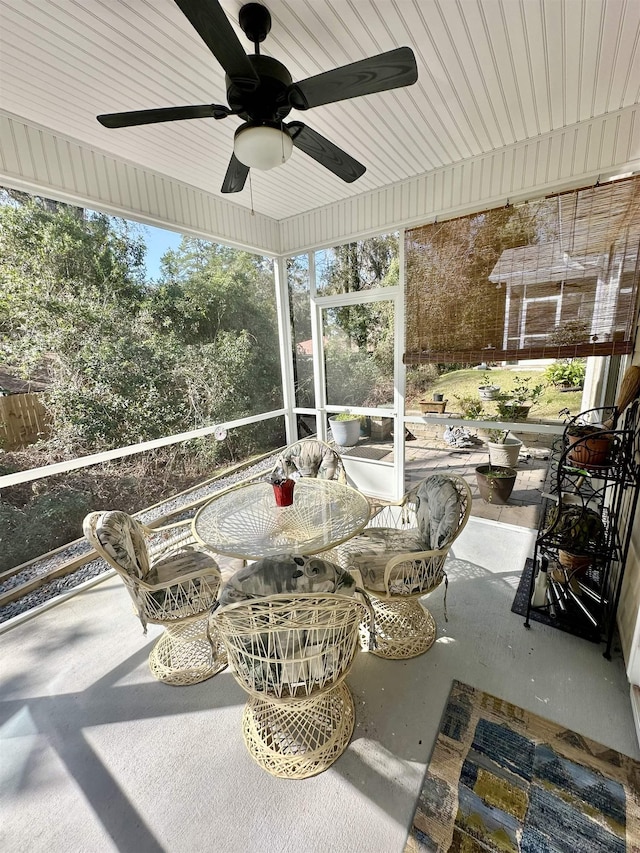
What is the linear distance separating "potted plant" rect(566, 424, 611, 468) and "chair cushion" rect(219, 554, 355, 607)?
142 centimetres

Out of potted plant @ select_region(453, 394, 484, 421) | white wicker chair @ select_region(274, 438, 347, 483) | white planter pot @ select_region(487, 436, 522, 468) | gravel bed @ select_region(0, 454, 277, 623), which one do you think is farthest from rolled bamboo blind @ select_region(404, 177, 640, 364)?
gravel bed @ select_region(0, 454, 277, 623)

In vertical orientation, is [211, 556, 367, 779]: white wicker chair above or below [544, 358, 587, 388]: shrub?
below

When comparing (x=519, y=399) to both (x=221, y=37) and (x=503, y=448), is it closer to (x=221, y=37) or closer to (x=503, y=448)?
(x=503, y=448)

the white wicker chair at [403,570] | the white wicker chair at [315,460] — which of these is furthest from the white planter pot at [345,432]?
the white wicker chair at [403,570]

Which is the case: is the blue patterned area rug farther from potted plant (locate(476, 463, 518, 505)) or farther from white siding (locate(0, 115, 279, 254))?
white siding (locate(0, 115, 279, 254))

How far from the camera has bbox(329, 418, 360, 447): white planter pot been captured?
3980mm

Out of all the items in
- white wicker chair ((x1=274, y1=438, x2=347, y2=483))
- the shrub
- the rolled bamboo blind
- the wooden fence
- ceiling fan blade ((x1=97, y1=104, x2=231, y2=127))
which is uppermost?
ceiling fan blade ((x1=97, y1=104, x2=231, y2=127))

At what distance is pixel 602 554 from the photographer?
189 centimetres

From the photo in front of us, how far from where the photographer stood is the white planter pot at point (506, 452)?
10.6 feet

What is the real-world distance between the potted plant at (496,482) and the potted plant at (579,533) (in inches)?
49.2

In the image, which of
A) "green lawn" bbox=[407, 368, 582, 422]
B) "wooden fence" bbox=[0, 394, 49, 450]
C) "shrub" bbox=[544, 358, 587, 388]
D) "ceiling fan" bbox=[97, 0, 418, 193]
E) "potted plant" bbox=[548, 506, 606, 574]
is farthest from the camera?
"green lawn" bbox=[407, 368, 582, 422]

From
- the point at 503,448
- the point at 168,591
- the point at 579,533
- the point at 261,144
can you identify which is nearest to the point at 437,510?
the point at 579,533

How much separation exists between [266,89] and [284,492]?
1951 mm

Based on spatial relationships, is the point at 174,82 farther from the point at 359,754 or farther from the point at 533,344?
the point at 359,754
